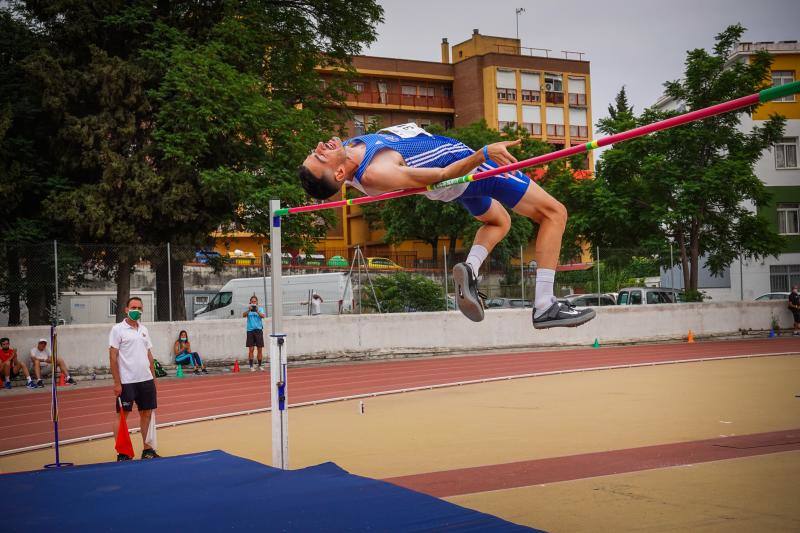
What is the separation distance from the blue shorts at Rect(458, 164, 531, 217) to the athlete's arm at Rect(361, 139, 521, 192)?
174mm

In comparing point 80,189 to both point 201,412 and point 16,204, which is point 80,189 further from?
point 201,412

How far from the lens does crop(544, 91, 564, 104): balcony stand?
51.8 metres

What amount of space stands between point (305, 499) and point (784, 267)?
3294cm

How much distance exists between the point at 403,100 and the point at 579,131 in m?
11.7

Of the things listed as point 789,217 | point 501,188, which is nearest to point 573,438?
point 501,188

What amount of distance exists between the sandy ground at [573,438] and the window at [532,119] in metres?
36.8

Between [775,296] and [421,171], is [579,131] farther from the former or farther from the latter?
[421,171]

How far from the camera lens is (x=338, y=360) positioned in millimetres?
20078

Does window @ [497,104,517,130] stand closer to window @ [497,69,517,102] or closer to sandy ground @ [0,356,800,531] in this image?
window @ [497,69,517,102]

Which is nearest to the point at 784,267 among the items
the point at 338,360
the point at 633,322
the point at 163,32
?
the point at 633,322

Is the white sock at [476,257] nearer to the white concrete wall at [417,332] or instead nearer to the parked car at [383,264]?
the white concrete wall at [417,332]

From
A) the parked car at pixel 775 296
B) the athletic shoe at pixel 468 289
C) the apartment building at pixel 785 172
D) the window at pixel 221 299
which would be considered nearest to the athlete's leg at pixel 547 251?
the athletic shoe at pixel 468 289

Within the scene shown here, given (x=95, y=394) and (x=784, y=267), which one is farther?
(x=784, y=267)

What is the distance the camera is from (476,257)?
5.29 m
